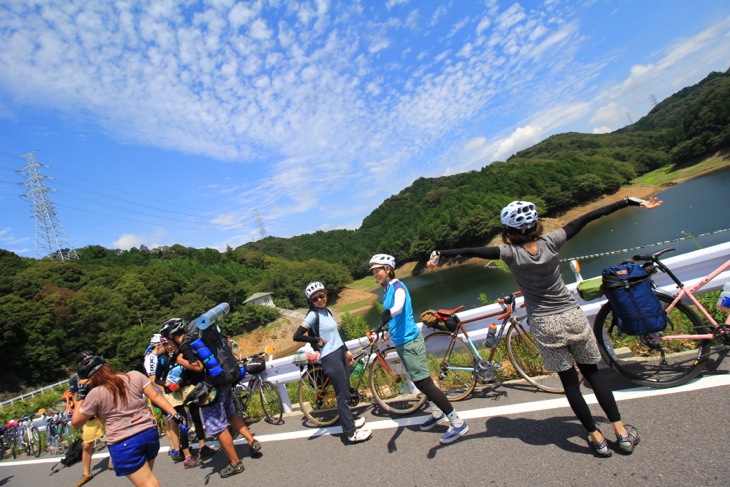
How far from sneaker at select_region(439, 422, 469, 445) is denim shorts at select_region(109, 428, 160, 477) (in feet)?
8.23

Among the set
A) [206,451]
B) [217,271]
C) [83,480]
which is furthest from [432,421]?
[217,271]

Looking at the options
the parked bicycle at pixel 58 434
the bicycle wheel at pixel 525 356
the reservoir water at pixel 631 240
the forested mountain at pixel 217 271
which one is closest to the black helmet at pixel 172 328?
the bicycle wheel at pixel 525 356

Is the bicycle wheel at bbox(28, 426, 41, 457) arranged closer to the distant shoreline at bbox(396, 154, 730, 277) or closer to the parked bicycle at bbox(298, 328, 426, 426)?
the parked bicycle at bbox(298, 328, 426, 426)

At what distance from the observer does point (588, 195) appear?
71188mm

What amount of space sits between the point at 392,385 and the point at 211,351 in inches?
82.1

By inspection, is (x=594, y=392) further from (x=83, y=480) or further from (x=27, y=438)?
(x=27, y=438)

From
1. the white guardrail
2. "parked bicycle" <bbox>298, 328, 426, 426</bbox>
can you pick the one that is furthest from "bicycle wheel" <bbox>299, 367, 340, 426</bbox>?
the white guardrail

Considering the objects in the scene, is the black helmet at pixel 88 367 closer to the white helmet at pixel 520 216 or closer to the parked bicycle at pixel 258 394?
the parked bicycle at pixel 258 394

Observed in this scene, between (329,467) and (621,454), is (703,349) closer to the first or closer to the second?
(621,454)

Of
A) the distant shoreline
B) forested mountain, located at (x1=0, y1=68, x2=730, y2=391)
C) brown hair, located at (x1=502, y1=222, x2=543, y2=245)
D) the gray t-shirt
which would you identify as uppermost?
forested mountain, located at (x1=0, y1=68, x2=730, y2=391)

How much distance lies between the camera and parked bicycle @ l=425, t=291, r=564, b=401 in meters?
3.74

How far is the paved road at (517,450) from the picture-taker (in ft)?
7.28

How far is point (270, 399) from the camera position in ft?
17.2

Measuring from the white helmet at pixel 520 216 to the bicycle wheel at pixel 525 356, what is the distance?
1568 mm
